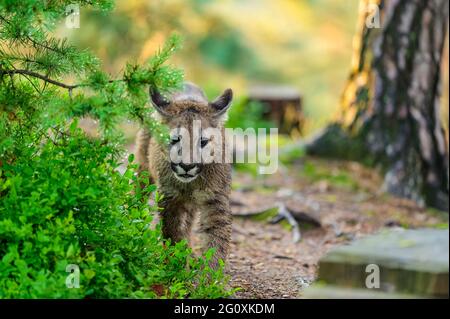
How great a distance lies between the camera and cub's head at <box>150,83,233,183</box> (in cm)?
597

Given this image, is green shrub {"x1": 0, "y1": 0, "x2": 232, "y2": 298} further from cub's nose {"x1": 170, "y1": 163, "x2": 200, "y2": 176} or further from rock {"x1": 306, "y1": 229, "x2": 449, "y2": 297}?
rock {"x1": 306, "y1": 229, "x2": 449, "y2": 297}

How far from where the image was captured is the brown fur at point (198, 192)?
6.23 m

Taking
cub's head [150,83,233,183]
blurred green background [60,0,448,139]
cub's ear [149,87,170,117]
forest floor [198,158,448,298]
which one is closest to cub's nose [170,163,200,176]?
cub's head [150,83,233,183]

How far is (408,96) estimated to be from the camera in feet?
33.1

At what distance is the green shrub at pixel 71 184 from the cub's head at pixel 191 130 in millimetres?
504

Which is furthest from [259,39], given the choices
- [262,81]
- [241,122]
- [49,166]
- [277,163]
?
[49,166]

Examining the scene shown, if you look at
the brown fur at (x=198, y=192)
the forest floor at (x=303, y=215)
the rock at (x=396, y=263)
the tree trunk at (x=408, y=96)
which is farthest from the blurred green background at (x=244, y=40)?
the brown fur at (x=198, y=192)

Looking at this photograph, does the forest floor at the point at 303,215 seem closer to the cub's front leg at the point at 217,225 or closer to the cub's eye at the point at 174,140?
the cub's front leg at the point at 217,225

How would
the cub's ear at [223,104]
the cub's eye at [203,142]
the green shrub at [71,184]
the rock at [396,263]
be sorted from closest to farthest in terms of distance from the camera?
the green shrub at [71,184] < the cub's eye at [203,142] < the cub's ear at [223,104] < the rock at [396,263]

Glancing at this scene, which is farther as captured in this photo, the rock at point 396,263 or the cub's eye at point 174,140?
the rock at point 396,263

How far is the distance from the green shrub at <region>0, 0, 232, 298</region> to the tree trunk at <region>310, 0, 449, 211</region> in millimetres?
4973

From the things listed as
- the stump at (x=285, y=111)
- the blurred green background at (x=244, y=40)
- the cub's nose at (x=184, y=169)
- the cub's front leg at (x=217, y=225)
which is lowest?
the cub's front leg at (x=217, y=225)

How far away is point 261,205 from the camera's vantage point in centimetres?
930
